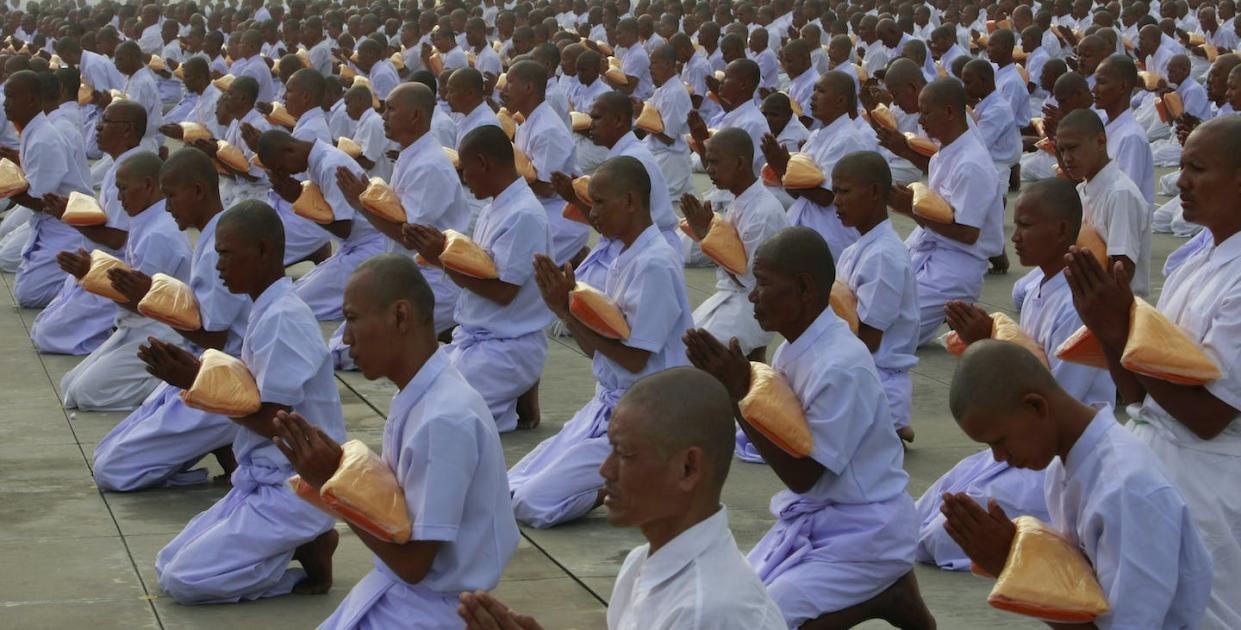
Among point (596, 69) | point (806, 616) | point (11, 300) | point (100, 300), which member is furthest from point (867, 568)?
point (596, 69)

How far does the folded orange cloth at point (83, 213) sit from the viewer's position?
980cm

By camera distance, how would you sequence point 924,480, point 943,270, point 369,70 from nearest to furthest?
point 924,480 → point 943,270 → point 369,70

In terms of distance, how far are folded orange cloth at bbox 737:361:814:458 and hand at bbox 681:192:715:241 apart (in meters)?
3.45

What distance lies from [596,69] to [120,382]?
7918 millimetres

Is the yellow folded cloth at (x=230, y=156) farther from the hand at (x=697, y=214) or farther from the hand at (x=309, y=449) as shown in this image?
the hand at (x=309, y=449)

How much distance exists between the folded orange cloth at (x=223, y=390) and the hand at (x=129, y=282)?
1.31 meters

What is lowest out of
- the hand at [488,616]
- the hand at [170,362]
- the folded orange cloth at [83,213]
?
the folded orange cloth at [83,213]

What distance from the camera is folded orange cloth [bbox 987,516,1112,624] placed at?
4031mm

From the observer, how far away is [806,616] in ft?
17.3

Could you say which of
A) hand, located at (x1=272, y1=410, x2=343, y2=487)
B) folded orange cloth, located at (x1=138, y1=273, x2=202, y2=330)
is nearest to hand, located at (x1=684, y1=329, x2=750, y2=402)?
hand, located at (x1=272, y1=410, x2=343, y2=487)

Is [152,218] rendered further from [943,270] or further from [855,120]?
[855,120]

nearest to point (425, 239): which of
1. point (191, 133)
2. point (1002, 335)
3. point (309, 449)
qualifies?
point (1002, 335)

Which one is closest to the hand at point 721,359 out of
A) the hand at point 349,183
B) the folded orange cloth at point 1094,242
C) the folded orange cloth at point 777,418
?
the folded orange cloth at point 777,418

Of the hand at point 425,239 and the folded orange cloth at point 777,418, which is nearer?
the folded orange cloth at point 777,418
